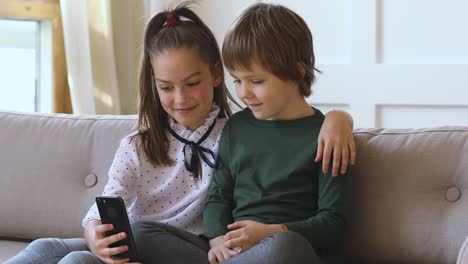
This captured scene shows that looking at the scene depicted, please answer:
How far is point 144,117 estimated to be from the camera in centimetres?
179

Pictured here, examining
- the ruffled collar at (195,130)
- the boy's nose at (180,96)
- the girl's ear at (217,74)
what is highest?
the girl's ear at (217,74)

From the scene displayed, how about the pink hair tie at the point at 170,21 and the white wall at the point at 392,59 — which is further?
the white wall at the point at 392,59

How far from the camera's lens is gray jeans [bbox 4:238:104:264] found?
152 cm

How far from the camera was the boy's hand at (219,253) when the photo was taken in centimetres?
148

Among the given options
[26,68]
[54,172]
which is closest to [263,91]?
[54,172]

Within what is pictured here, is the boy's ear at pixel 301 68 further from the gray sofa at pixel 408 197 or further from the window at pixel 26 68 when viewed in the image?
the window at pixel 26 68

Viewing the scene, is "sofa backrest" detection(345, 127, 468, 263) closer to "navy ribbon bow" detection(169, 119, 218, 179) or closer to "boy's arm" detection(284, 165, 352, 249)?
"boy's arm" detection(284, 165, 352, 249)

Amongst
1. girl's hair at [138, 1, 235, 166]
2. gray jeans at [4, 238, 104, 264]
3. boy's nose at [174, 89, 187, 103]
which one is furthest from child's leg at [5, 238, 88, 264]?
boy's nose at [174, 89, 187, 103]

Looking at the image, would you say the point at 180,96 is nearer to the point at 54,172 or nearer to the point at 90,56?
the point at 54,172

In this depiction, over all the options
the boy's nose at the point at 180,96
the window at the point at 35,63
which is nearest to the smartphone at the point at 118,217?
the boy's nose at the point at 180,96

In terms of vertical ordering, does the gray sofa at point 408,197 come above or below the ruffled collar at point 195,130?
below

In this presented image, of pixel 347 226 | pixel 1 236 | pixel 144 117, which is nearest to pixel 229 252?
pixel 347 226

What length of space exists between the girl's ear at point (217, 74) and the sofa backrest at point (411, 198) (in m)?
0.34

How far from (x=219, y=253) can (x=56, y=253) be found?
0.34m
